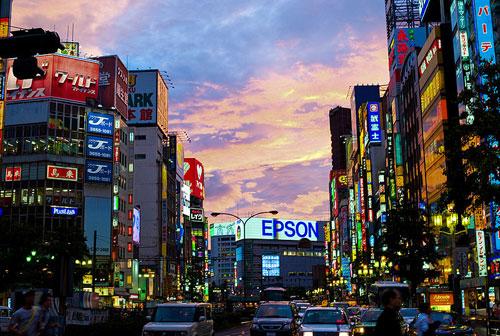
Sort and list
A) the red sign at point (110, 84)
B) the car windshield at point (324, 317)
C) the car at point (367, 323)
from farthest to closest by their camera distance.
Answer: the red sign at point (110, 84) < the car at point (367, 323) < the car windshield at point (324, 317)

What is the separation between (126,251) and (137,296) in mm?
8325

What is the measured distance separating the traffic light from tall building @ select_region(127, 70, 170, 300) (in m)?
125

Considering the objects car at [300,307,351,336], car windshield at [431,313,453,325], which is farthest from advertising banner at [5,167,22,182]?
car windshield at [431,313,453,325]

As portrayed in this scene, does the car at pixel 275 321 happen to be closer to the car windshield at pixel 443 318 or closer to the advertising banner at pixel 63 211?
the car windshield at pixel 443 318

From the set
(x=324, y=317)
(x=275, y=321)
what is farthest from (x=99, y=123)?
(x=324, y=317)

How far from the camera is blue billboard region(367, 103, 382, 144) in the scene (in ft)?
402

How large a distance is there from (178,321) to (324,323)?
563cm

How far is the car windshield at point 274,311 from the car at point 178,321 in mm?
3569

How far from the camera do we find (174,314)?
78.5ft

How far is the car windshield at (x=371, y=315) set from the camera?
29.1 m

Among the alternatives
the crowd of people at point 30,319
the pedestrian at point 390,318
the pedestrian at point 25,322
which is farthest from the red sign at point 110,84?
the pedestrian at point 390,318

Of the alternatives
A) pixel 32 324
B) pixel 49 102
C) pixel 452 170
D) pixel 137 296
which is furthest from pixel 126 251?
pixel 32 324

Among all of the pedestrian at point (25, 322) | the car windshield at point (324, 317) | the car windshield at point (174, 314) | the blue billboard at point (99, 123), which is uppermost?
the blue billboard at point (99, 123)

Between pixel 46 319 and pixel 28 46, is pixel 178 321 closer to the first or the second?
pixel 46 319
